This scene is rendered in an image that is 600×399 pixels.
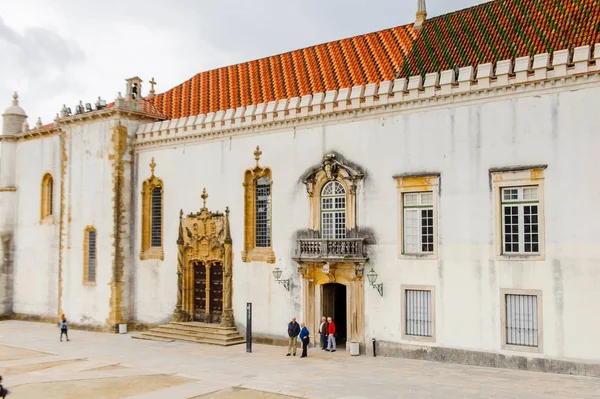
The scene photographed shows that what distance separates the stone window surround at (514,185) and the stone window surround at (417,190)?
2.16 metres

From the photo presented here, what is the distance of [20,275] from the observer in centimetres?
3822

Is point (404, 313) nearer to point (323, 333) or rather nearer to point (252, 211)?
point (323, 333)

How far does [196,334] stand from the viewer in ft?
94.0

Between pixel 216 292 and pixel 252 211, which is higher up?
pixel 252 211

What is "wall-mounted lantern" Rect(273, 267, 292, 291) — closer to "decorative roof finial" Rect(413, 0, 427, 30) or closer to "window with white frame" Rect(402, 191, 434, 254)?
"window with white frame" Rect(402, 191, 434, 254)

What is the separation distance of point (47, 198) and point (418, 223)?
24008mm

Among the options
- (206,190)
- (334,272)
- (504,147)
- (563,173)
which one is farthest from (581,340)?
(206,190)

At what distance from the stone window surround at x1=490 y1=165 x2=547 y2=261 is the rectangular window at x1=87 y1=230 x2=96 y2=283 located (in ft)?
69.0

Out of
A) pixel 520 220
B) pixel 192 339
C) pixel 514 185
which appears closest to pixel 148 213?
pixel 192 339

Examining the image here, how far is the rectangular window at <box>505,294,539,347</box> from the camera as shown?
21.0 metres

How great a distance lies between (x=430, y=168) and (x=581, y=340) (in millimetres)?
7727

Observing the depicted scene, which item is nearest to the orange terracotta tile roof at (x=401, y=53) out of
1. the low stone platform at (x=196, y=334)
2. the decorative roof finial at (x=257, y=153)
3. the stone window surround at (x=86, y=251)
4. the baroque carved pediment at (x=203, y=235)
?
the decorative roof finial at (x=257, y=153)

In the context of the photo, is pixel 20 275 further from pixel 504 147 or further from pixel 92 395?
pixel 504 147

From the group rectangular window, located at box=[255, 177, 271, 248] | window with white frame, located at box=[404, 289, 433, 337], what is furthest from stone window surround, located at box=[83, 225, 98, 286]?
window with white frame, located at box=[404, 289, 433, 337]
